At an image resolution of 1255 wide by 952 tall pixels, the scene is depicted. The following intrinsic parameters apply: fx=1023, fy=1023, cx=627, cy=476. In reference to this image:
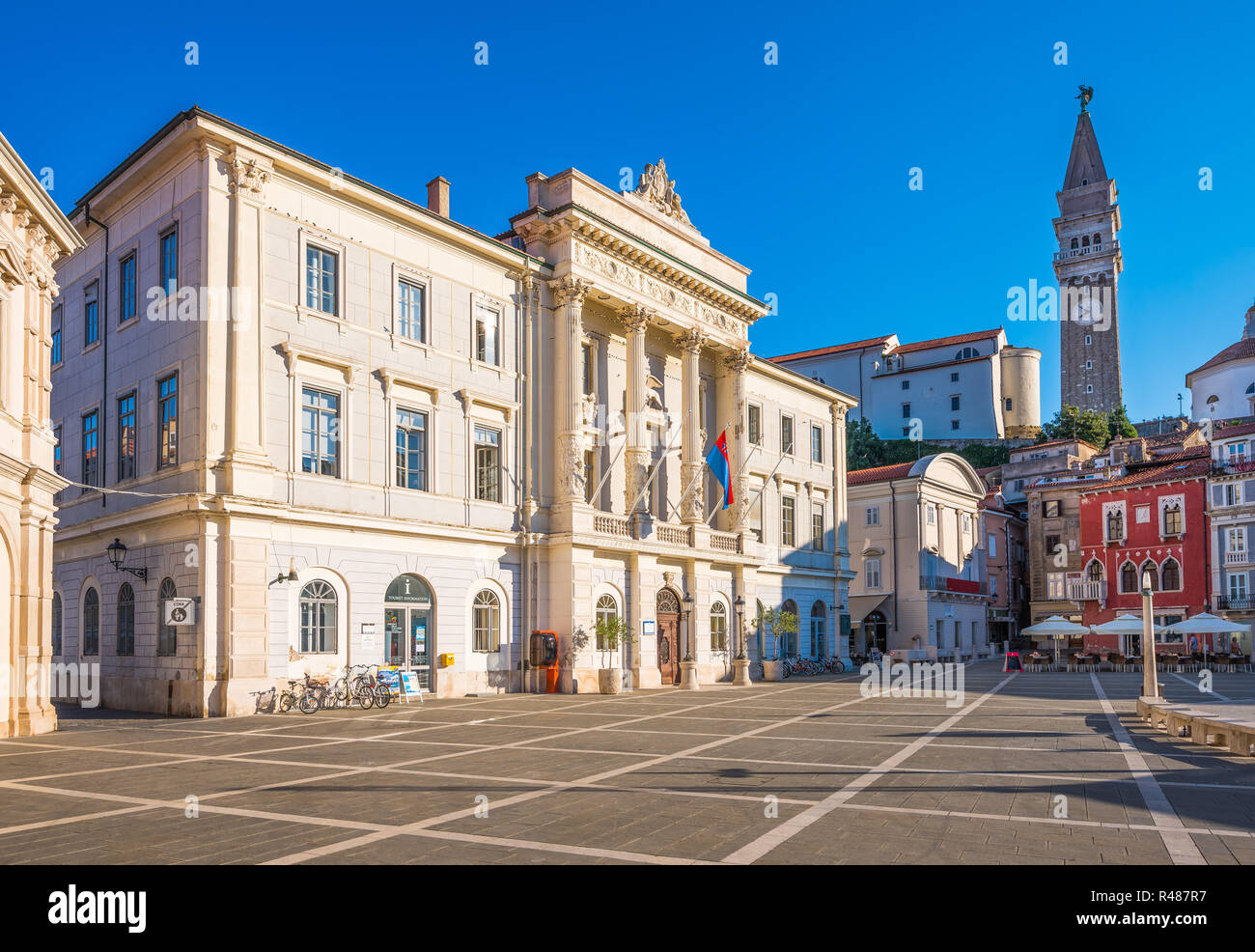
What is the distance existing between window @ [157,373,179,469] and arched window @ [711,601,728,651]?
68.2ft

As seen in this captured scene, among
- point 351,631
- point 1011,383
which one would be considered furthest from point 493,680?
point 1011,383

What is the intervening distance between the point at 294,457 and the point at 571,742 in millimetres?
12030

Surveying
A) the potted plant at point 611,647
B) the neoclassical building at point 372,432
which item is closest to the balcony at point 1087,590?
the neoclassical building at point 372,432

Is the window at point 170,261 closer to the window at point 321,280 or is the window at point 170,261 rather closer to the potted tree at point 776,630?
the window at point 321,280

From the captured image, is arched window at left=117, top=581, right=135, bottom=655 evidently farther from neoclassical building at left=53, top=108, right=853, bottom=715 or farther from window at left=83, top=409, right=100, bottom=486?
window at left=83, top=409, right=100, bottom=486

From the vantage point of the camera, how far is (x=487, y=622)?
30.7 metres

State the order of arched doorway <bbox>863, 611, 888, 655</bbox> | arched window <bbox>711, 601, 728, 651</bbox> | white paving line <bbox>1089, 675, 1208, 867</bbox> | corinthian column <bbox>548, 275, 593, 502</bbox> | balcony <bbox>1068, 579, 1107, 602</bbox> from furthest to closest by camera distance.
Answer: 1. balcony <bbox>1068, 579, 1107, 602</bbox>
2. arched doorway <bbox>863, 611, 888, 655</bbox>
3. arched window <bbox>711, 601, 728, 651</bbox>
4. corinthian column <bbox>548, 275, 593, 502</bbox>
5. white paving line <bbox>1089, 675, 1208, 867</bbox>

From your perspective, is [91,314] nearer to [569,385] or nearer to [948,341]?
[569,385]

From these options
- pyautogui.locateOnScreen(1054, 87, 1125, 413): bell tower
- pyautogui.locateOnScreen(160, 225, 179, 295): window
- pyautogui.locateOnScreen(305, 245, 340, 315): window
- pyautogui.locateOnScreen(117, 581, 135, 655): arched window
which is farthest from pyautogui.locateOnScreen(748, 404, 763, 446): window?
pyautogui.locateOnScreen(1054, 87, 1125, 413): bell tower

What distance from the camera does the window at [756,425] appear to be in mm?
44375

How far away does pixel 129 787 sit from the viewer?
12.4 metres

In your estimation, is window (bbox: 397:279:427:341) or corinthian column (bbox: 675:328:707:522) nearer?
window (bbox: 397:279:427:341)

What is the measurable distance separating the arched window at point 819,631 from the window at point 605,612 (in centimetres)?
1584

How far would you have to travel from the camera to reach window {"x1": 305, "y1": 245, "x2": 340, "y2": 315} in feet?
87.0
